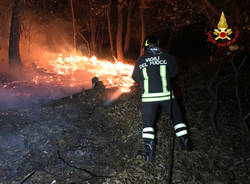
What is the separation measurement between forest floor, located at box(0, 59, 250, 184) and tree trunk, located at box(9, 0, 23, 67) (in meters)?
6.34

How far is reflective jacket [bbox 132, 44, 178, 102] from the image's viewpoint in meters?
4.80

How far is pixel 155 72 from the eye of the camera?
15.8 feet

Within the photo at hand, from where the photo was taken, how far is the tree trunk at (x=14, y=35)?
12.2m

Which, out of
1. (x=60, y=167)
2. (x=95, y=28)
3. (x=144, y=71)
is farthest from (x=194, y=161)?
(x=95, y=28)

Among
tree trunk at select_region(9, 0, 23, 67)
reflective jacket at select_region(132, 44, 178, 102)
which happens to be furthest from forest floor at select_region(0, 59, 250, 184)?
tree trunk at select_region(9, 0, 23, 67)

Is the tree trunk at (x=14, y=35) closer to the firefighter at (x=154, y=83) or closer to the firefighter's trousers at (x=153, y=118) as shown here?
the firefighter at (x=154, y=83)

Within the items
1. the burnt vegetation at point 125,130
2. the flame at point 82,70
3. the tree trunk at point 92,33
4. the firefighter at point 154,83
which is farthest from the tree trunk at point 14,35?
the firefighter at point 154,83

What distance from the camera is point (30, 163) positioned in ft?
15.9

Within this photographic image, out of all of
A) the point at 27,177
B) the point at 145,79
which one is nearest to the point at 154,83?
the point at 145,79

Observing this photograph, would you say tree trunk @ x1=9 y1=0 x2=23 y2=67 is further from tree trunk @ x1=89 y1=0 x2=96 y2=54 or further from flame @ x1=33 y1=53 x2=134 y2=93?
tree trunk @ x1=89 y1=0 x2=96 y2=54

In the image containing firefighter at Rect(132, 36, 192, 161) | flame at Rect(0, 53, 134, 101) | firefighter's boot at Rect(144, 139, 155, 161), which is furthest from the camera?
flame at Rect(0, 53, 134, 101)

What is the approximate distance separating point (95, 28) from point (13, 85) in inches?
406

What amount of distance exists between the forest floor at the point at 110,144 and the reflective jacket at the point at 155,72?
1.07 meters

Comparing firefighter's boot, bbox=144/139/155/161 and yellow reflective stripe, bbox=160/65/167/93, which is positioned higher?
yellow reflective stripe, bbox=160/65/167/93
